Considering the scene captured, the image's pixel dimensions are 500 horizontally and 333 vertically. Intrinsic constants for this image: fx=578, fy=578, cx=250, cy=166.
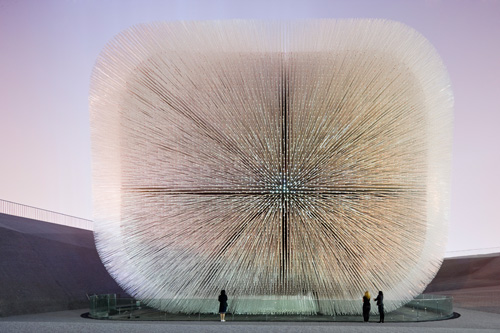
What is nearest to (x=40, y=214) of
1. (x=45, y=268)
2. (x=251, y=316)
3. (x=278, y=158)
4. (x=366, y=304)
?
(x=45, y=268)

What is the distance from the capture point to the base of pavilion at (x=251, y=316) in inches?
437

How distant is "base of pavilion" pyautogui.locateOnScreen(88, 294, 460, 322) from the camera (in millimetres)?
11102

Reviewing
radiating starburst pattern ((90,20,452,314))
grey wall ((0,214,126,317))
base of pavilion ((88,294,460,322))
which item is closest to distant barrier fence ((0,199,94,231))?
grey wall ((0,214,126,317))

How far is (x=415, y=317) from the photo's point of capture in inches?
455

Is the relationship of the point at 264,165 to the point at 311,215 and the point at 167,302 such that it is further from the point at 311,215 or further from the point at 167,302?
the point at 167,302

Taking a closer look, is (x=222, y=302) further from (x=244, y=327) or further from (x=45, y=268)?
(x=45, y=268)

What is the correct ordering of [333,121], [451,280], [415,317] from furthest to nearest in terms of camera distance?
1. [451,280]
2. [415,317]
3. [333,121]

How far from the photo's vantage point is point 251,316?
1129cm

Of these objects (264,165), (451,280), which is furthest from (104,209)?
(451,280)

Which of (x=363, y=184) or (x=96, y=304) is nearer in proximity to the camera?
(x=363, y=184)

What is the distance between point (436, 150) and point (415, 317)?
3358 millimetres

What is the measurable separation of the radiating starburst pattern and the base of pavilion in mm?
279

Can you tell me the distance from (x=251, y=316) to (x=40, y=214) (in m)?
10.5

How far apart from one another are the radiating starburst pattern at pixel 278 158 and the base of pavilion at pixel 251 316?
28 cm
